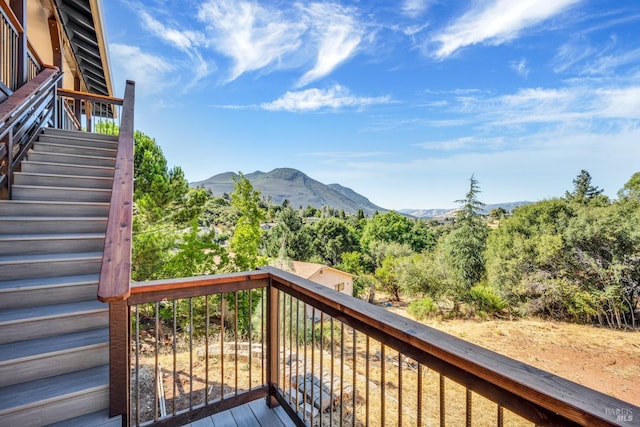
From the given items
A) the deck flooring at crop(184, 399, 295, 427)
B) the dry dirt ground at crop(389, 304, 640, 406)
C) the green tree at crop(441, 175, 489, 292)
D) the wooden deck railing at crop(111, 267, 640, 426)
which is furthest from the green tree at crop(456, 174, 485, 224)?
the deck flooring at crop(184, 399, 295, 427)

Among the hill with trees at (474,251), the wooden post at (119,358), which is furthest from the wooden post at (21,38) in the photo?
the hill with trees at (474,251)

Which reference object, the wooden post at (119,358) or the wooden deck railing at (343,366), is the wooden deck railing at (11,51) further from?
the wooden deck railing at (343,366)

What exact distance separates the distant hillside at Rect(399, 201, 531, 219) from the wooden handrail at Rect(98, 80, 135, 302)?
62.2 ft

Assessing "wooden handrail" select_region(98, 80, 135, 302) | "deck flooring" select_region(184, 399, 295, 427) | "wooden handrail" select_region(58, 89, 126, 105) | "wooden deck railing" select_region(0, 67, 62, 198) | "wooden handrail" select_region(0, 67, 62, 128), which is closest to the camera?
"wooden handrail" select_region(98, 80, 135, 302)

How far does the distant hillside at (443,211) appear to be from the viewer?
697 inches

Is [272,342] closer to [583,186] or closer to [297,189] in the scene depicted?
[583,186]

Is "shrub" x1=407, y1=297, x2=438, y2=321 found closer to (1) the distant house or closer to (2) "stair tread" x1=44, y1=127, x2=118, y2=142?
(1) the distant house

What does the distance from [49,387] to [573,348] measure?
14.2 meters

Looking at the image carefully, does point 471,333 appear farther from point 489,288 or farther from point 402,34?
point 402,34

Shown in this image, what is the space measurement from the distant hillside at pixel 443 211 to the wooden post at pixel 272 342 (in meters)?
18.3

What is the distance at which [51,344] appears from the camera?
1794mm

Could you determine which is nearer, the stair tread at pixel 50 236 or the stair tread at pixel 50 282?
the stair tread at pixel 50 282

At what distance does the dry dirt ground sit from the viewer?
8.36 m

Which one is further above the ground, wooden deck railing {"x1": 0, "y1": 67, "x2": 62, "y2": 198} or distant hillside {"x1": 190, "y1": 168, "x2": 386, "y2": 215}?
distant hillside {"x1": 190, "y1": 168, "x2": 386, "y2": 215}
